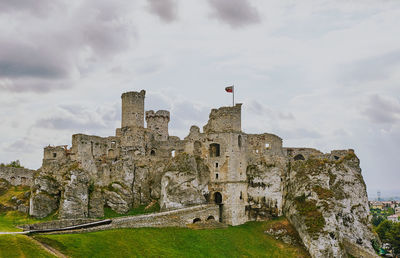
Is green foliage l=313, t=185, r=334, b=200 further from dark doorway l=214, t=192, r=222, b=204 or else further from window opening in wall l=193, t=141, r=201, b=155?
window opening in wall l=193, t=141, r=201, b=155

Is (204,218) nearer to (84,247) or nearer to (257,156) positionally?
(257,156)

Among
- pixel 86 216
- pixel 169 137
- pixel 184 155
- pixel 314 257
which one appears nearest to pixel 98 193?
pixel 86 216

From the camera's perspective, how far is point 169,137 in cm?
7938

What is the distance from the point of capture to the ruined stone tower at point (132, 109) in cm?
7344

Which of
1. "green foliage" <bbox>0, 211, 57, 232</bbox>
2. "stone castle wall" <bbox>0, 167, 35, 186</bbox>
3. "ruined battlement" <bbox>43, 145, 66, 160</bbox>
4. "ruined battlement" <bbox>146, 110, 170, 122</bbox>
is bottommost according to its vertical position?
"green foliage" <bbox>0, 211, 57, 232</bbox>

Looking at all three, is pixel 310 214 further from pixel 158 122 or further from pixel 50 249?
pixel 50 249

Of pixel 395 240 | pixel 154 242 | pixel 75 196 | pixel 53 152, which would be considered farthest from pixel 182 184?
pixel 395 240

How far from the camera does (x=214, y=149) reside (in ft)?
244

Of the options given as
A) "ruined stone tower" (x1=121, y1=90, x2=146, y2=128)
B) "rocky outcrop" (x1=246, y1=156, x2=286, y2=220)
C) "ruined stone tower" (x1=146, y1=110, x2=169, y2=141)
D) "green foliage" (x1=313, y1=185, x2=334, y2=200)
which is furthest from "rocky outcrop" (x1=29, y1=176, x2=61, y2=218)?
"green foliage" (x1=313, y1=185, x2=334, y2=200)

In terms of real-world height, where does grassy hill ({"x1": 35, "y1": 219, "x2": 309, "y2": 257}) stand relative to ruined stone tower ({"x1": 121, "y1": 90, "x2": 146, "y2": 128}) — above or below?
below

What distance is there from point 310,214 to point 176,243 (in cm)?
2388

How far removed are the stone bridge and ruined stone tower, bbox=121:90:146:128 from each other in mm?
20103

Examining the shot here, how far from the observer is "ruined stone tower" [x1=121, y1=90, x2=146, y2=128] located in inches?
2891

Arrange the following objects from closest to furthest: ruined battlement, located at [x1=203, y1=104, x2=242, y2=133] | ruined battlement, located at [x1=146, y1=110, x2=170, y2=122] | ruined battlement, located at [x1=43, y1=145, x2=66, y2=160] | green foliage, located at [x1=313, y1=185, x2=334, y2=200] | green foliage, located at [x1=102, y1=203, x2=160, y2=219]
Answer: green foliage, located at [x1=102, y1=203, x2=160, y2=219], green foliage, located at [x1=313, y1=185, x2=334, y2=200], ruined battlement, located at [x1=43, y1=145, x2=66, y2=160], ruined battlement, located at [x1=203, y1=104, x2=242, y2=133], ruined battlement, located at [x1=146, y1=110, x2=170, y2=122]
